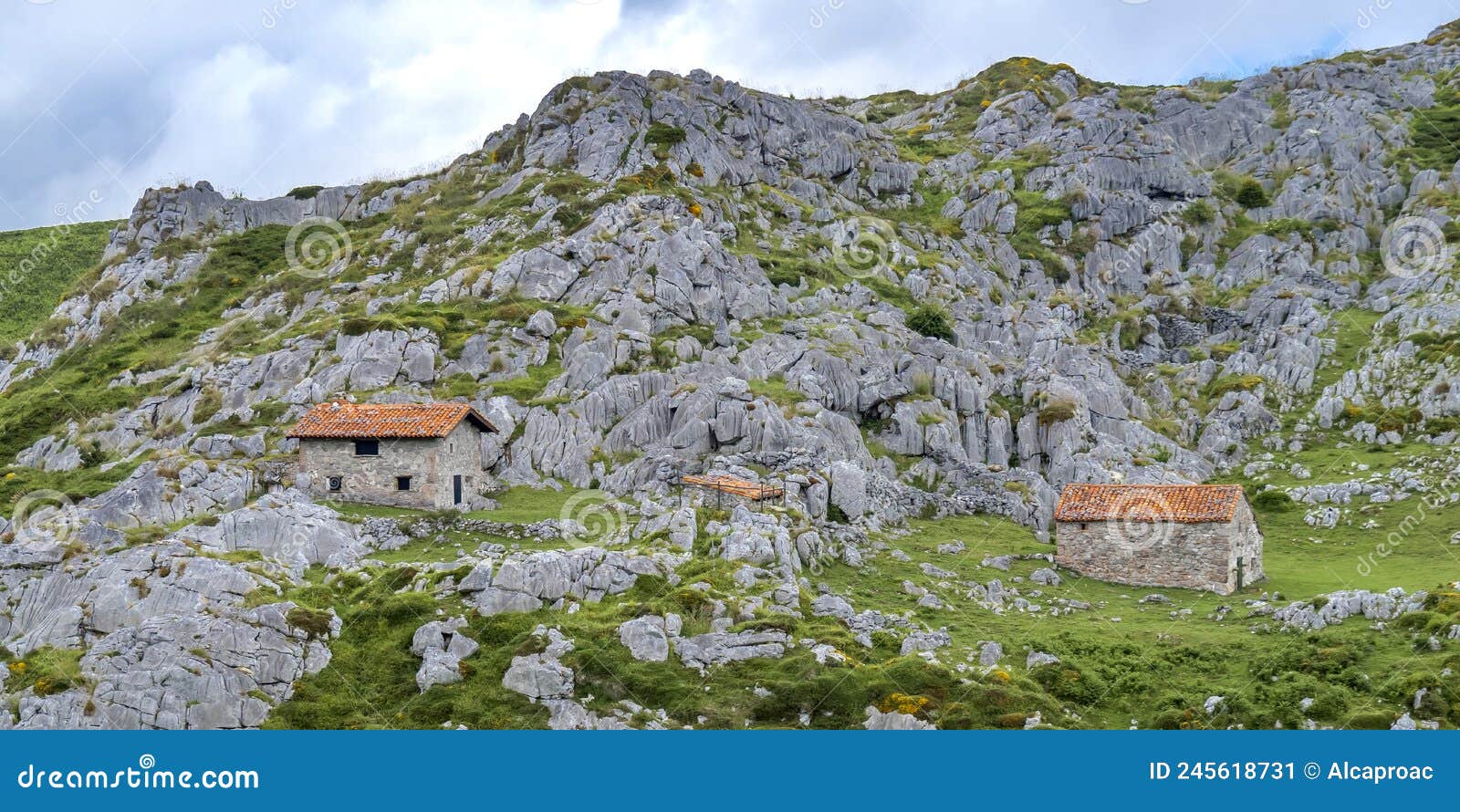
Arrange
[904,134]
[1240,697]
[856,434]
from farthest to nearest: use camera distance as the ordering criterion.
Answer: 1. [904,134]
2. [856,434]
3. [1240,697]

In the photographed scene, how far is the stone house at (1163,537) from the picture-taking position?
55.2 meters

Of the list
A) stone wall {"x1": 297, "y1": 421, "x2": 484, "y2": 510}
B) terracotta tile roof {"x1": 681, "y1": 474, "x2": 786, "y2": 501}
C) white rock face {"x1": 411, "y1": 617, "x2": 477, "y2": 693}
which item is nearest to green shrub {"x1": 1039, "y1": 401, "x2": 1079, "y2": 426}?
terracotta tile roof {"x1": 681, "y1": 474, "x2": 786, "y2": 501}

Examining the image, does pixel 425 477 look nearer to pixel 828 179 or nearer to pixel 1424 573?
pixel 1424 573

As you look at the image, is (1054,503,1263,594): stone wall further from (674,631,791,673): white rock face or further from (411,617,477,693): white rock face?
(411,617,477,693): white rock face

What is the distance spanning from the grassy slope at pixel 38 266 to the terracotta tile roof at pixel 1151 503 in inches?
4924

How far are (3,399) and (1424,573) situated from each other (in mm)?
99955

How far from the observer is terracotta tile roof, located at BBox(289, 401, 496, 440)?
59906 millimetres

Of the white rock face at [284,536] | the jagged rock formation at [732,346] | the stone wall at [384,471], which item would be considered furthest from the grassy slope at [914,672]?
the stone wall at [384,471]

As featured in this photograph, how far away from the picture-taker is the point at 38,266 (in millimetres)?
160125

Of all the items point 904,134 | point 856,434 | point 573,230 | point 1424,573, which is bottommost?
point 1424,573

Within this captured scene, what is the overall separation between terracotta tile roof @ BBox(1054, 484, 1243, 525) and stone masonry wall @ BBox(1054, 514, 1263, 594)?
16.4 inches

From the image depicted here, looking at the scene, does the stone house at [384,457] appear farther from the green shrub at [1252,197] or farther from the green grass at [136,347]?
the green shrub at [1252,197]

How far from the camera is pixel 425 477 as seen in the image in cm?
5984

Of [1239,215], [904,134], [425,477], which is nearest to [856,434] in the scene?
[425,477]
